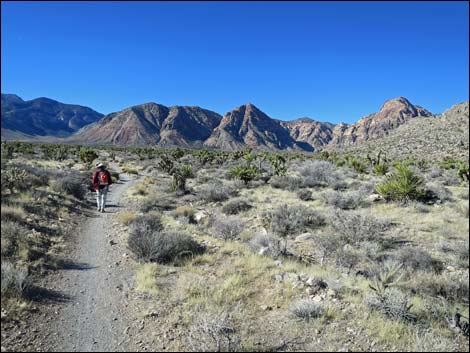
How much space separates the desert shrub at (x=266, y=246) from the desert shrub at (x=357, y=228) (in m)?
2.29

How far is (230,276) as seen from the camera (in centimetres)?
646

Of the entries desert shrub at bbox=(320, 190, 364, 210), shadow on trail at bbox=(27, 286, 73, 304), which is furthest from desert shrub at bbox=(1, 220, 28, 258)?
desert shrub at bbox=(320, 190, 364, 210)

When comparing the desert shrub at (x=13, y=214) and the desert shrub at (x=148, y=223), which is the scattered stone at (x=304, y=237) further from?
the desert shrub at (x=13, y=214)

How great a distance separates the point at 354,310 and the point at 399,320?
66 centimetres

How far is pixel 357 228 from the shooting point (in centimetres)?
1046

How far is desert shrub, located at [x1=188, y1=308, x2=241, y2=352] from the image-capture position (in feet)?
13.8

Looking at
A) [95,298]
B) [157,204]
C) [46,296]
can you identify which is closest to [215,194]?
[157,204]

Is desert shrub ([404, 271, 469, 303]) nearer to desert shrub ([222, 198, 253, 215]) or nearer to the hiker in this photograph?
desert shrub ([222, 198, 253, 215])

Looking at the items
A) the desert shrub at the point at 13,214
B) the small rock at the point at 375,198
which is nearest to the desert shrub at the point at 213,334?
the desert shrub at the point at 13,214

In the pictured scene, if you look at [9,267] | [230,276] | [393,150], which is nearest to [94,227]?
[9,267]

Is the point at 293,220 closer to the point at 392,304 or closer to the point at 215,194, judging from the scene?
the point at 215,194

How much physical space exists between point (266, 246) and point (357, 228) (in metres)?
3.53

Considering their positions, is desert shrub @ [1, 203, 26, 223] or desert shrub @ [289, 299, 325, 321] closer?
desert shrub @ [289, 299, 325, 321]

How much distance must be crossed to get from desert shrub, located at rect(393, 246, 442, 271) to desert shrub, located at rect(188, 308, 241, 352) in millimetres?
5441
